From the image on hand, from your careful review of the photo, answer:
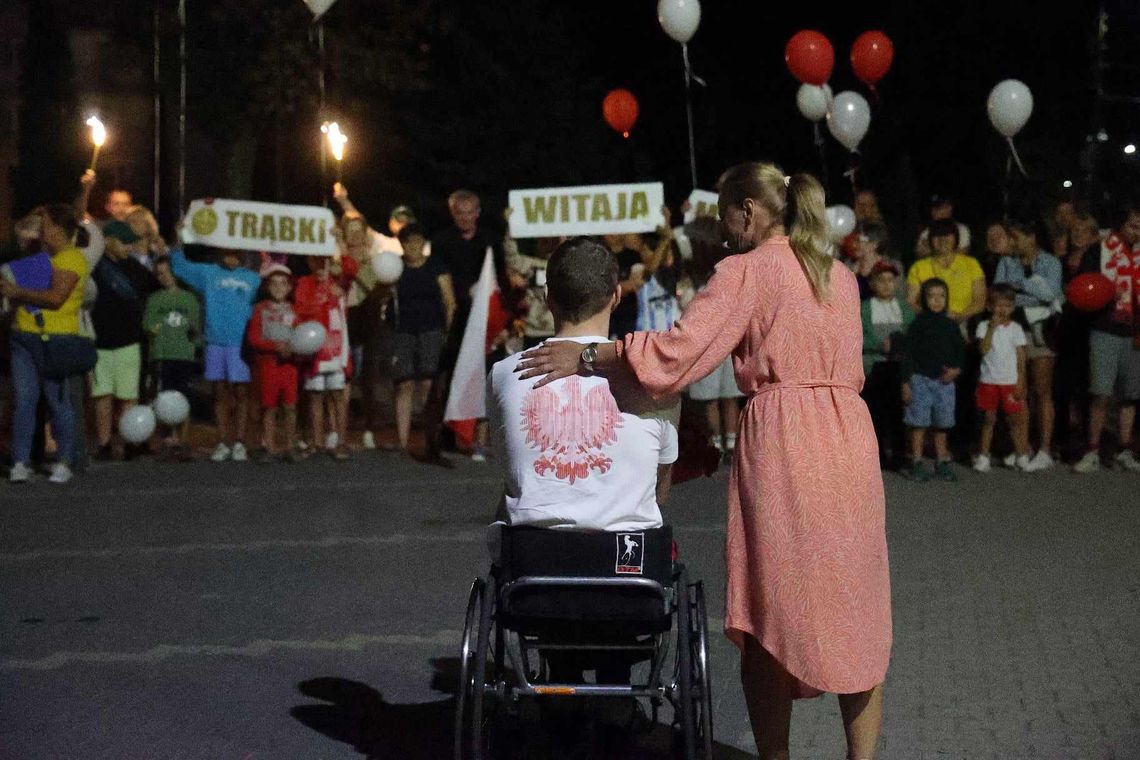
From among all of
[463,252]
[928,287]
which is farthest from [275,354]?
[928,287]

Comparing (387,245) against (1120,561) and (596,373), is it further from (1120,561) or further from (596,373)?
(596,373)

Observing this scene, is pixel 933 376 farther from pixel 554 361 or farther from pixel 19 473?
pixel 554 361

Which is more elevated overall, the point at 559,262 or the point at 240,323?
the point at 240,323

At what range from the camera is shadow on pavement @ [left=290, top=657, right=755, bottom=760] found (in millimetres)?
5512

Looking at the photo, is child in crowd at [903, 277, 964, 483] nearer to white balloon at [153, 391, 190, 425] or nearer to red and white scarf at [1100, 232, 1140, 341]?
red and white scarf at [1100, 232, 1140, 341]

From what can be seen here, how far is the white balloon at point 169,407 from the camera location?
13.3 metres

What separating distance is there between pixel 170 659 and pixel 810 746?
2723 millimetres

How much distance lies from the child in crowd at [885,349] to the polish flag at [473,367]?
300cm

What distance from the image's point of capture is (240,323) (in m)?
13.7

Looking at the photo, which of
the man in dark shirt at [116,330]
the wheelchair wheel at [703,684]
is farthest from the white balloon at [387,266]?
the wheelchair wheel at [703,684]

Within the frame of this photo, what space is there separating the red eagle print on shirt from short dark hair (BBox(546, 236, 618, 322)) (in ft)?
0.79

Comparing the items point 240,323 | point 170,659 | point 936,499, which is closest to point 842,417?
point 170,659

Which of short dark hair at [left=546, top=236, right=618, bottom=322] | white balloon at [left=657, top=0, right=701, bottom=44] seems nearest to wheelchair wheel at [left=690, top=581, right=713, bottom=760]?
short dark hair at [left=546, top=236, right=618, bottom=322]

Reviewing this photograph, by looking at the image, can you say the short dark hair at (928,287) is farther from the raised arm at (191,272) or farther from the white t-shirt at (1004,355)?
the raised arm at (191,272)
